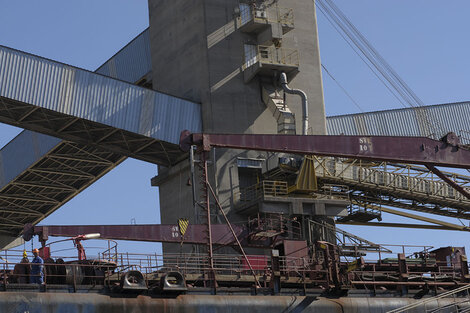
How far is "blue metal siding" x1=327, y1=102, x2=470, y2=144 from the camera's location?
6550cm

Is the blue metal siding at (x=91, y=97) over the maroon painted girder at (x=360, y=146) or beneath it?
over

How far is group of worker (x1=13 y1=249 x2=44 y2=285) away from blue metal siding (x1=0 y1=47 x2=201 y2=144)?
2132 cm

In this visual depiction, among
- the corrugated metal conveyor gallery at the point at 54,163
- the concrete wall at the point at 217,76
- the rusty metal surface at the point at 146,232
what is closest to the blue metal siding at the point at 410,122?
the concrete wall at the point at 217,76

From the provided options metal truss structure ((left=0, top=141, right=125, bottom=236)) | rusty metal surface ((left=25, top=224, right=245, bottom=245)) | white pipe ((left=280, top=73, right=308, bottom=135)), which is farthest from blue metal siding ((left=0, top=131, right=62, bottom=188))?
rusty metal surface ((left=25, top=224, right=245, bottom=245))

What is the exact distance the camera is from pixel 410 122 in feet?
220

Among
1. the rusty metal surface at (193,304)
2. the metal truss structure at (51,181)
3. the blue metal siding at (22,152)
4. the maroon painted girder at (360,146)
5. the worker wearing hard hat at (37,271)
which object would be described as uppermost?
the blue metal siding at (22,152)

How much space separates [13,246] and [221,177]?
33.8 meters

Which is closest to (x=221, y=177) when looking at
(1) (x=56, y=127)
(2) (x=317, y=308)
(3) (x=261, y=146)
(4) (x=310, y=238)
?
(4) (x=310, y=238)

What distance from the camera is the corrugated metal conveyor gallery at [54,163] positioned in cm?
6425

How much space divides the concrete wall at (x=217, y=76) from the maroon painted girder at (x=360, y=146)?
14956 mm

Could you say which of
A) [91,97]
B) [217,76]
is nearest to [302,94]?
[217,76]

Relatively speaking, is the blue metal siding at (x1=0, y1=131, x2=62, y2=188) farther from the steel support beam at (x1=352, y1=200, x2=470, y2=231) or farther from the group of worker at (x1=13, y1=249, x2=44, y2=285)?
the group of worker at (x1=13, y1=249, x2=44, y2=285)

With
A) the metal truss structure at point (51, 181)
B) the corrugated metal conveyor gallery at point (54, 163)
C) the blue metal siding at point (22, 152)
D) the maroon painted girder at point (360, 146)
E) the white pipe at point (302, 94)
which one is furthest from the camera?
the metal truss structure at point (51, 181)

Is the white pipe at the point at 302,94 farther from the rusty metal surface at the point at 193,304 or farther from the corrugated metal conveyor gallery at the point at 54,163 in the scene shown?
the rusty metal surface at the point at 193,304
